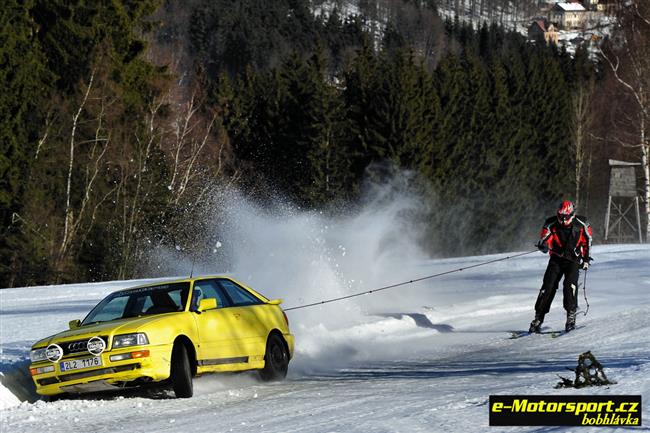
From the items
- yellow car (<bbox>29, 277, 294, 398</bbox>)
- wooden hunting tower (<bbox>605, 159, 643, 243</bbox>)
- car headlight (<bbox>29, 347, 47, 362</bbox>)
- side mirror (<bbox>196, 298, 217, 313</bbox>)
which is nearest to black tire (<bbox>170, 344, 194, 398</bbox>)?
yellow car (<bbox>29, 277, 294, 398</bbox>)

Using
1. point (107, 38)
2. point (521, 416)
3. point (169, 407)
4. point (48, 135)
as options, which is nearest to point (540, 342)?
point (169, 407)

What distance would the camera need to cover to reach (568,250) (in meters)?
14.8

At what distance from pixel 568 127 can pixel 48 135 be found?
3860cm

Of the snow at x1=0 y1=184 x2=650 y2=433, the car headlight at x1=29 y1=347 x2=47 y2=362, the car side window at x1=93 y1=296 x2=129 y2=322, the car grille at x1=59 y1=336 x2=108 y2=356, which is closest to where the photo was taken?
the snow at x1=0 y1=184 x2=650 y2=433

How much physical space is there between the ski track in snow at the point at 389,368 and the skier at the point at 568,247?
0.63 metres

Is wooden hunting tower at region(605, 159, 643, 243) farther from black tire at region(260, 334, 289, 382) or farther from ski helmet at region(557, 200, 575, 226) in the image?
black tire at region(260, 334, 289, 382)

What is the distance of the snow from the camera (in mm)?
8961

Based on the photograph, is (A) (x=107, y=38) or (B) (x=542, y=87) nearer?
(A) (x=107, y=38)

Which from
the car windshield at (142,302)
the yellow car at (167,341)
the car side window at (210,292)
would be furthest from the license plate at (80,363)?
the car side window at (210,292)

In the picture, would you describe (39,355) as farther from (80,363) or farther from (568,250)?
(568,250)

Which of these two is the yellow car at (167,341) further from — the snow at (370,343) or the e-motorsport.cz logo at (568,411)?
the e-motorsport.cz logo at (568,411)

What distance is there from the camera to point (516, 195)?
2430 inches

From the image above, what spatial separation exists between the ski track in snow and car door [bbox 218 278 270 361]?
49 centimetres

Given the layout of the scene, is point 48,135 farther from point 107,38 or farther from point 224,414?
point 224,414
